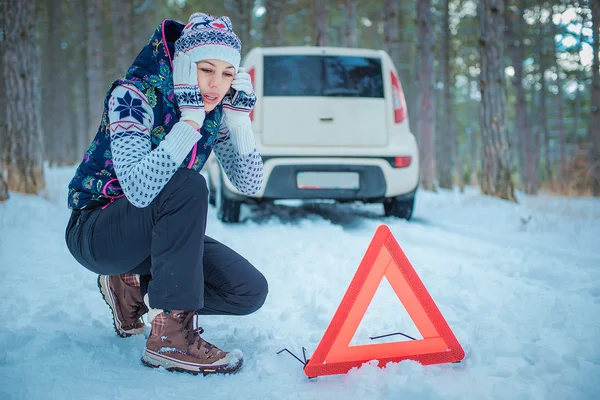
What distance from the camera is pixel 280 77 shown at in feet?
17.0

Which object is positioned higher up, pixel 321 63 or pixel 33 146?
pixel 321 63

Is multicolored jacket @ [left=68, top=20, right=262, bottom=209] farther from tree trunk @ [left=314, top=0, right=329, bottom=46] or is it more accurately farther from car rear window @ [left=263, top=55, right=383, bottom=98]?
tree trunk @ [left=314, top=0, right=329, bottom=46]

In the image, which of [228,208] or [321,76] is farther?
[228,208]

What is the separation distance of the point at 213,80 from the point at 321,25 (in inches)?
428

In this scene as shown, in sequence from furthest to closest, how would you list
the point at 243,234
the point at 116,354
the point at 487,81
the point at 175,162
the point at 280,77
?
the point at 487,81 → the point at 280,77 → the point at 243,234 → the point at 116,354 → the point at 175,162

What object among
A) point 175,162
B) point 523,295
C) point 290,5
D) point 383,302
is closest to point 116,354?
point 175,162

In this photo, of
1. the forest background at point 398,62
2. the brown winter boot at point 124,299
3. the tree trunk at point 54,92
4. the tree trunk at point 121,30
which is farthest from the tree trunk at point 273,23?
the brown winter boot at point 124,299

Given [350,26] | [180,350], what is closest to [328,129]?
[180,350]

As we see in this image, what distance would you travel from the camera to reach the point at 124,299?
2330 mm

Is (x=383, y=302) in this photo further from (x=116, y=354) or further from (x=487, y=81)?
(x=487, y=81)

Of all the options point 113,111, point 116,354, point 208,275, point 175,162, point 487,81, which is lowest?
point 116,354

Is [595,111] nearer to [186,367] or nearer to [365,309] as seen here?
[365,309]

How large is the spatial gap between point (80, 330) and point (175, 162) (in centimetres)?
109

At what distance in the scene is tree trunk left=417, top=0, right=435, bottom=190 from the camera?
11.9 m
